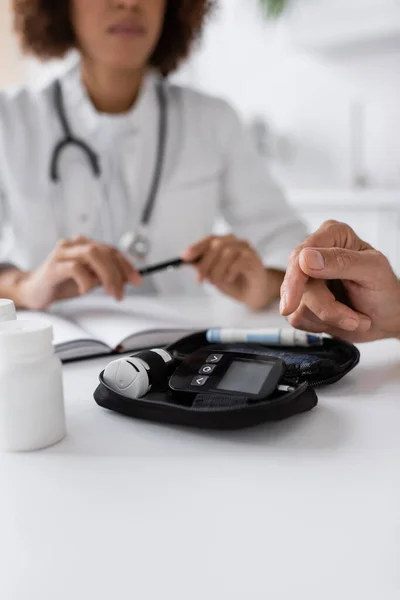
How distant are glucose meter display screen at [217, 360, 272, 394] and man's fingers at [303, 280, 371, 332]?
4.8 inches

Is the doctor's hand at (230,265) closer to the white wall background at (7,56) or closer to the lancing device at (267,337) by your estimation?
the lancing device at (267,337)

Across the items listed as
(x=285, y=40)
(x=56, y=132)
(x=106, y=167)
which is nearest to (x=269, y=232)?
(x=106, y=167)

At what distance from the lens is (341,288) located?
0.58 meters

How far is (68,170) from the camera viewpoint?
42.9 inches

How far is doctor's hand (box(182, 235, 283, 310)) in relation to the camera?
83 cm

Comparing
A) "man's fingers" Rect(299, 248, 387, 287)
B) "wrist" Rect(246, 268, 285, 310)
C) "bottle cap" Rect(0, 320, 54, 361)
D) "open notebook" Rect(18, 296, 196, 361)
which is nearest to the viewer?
"bottle cap" Rect(0, 320, 54, 361)

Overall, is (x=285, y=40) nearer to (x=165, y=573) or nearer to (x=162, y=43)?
(x=162, y=43)

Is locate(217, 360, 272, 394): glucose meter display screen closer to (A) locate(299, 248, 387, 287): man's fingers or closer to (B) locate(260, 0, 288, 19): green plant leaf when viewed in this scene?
(A) locate(299, 248, 387, 287): man's fingers

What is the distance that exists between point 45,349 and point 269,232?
80 cm

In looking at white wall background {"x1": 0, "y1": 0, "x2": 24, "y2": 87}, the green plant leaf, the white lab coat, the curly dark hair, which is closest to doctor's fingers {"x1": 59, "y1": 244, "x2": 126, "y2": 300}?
the white lab coat

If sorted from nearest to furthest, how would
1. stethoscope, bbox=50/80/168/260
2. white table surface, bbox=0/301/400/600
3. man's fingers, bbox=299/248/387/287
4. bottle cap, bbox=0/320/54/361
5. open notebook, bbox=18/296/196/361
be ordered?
1. white table surface, bbox=0/301/400/600
2. bottle cap, bbox=0/320/54/361
3. man's fingers, bbox=299/248/387/287
4. open notebook, bbox=18/296/196/361
5. stethoscope, bbox=50/80/168/260

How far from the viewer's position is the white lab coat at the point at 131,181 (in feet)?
3.58

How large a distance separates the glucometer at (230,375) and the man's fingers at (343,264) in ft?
0.33

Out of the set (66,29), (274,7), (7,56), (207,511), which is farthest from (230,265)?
(7,56)
